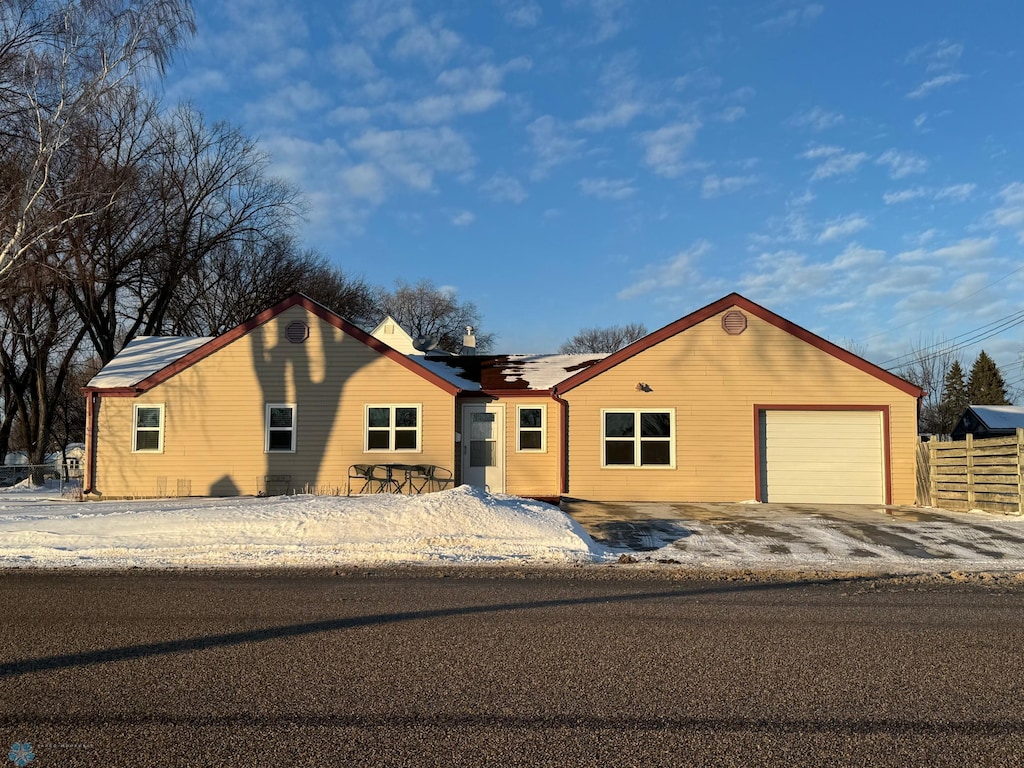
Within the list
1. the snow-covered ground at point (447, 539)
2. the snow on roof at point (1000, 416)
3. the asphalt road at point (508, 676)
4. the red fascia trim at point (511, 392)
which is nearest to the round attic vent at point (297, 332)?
the red fascia trim at point (511, 392)

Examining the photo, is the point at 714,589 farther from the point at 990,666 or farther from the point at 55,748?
the point at 55,748

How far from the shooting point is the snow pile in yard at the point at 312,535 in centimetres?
1018

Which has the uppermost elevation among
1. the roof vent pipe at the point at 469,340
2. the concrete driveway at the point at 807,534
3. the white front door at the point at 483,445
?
the roof vent pipe at the point at 469,340

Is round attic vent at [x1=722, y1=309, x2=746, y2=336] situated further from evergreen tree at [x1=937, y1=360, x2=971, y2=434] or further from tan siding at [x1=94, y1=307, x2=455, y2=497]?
evergreen tree at [x1=937, y1=360, x2=971, y2=434]

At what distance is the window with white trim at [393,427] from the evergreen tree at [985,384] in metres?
51.7

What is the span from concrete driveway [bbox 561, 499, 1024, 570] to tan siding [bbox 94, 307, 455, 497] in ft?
17.0

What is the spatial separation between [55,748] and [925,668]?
514cm

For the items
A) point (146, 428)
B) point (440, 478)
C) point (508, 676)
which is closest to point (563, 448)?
point (440, 478)

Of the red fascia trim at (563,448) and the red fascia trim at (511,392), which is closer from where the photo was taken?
the red fascia trim at (563,448)

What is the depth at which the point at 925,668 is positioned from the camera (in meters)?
5.11

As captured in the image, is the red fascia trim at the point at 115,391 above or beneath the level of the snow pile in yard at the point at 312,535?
above

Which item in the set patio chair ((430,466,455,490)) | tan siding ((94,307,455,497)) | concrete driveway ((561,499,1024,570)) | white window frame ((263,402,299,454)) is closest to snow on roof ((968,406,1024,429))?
concrete driveway ((561,499,1024,570))

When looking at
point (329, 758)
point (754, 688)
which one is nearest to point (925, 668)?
point (754, 688)

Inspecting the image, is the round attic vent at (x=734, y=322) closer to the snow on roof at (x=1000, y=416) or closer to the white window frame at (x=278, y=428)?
the white window frame at (x=278, y=428)
